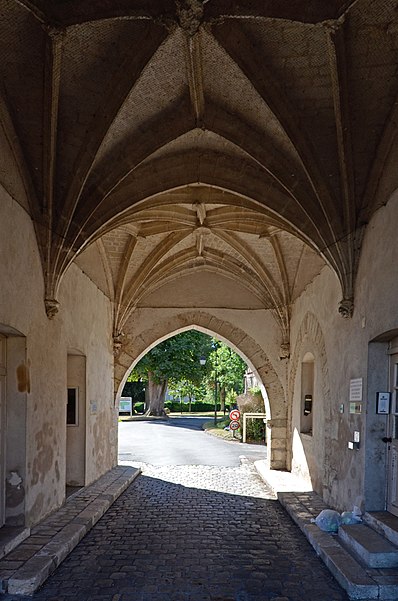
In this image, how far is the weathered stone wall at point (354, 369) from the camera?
5.34m

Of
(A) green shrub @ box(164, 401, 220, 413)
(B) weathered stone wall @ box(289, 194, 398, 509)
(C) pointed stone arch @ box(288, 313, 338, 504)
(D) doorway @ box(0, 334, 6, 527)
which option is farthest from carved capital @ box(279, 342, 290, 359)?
(A) green shrub @ box(164, 401, 220, 413)

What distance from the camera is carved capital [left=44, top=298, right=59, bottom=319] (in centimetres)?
633

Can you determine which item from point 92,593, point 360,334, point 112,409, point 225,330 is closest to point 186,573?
point 92,593

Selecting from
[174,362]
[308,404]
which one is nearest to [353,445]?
[308,404]

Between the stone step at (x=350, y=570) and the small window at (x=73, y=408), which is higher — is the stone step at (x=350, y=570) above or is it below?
below

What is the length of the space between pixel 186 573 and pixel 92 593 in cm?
86

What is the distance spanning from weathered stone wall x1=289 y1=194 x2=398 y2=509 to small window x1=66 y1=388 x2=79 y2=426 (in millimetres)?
3563

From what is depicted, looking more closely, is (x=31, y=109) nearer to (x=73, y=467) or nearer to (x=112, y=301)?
(x=73, y=467)

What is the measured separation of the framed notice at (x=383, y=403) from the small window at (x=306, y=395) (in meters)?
4.03

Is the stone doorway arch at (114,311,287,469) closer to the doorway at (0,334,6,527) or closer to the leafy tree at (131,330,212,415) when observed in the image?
the doorway at (0,334,6,527)

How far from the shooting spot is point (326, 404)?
7.55 metres

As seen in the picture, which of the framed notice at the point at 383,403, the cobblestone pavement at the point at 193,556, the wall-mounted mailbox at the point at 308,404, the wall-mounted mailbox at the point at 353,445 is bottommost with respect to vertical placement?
the cobblestone pavement at the point at 193,556

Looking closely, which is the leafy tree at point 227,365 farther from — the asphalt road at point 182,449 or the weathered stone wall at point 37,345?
the weathered stone wall at point 37,345

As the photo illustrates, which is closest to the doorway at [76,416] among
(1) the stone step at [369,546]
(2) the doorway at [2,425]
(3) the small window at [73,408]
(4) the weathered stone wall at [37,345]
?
(3) the small window at [73,408]
